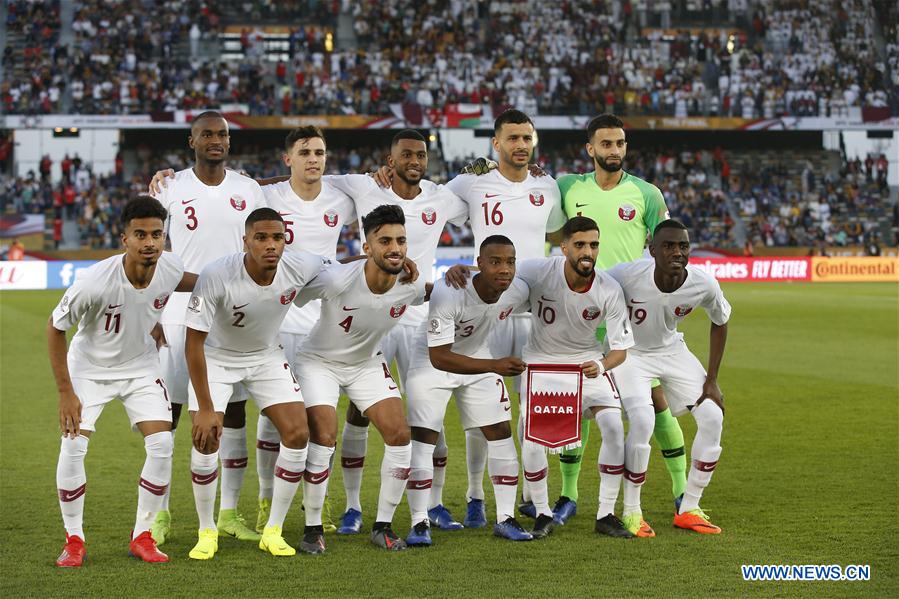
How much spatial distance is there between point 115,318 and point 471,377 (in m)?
2.18

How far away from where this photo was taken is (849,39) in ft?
140

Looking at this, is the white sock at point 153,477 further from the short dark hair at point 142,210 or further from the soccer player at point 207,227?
the short dark hair at point 142,210

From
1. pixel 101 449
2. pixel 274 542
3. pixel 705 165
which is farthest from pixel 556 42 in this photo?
pixel 274 542

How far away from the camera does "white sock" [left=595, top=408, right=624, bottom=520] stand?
6.80 metres

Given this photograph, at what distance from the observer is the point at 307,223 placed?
7359 mm

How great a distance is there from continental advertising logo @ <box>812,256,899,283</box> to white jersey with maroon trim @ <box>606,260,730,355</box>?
97.7ft

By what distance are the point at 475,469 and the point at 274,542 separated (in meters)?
1.53

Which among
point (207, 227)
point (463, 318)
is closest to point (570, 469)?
point (463, 318)

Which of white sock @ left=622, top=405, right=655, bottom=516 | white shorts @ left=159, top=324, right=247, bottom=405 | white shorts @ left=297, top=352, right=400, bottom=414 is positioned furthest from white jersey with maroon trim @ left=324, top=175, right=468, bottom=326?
white sock @ left=622, top=405, right=655, bottom=516

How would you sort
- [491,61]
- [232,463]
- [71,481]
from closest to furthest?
[71,481] < [232,463] < [491,61]

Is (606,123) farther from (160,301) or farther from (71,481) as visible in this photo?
(71,481)

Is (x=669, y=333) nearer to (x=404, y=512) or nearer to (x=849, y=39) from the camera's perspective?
(x=404, y=512)

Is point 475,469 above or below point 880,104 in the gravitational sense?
below

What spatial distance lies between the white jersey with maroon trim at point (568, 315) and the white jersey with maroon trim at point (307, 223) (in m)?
1.33
